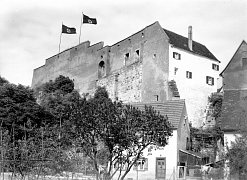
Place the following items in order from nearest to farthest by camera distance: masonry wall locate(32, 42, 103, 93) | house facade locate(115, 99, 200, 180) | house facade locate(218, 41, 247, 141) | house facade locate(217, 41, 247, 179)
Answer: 1. house facade locate(115, 99, 200, 180)
2. house facade locate(217, 41, 247, 179)
3. house facade locate(218, 41, 247, 141)
4. masonry wall locate(32, 42, 103, 93)

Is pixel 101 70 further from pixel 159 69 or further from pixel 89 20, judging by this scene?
pixel 159 69

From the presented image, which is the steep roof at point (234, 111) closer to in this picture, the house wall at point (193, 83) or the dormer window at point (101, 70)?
the house wall at point (193, 83)

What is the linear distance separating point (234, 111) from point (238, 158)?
1198 cm

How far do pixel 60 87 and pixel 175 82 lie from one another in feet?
67.4

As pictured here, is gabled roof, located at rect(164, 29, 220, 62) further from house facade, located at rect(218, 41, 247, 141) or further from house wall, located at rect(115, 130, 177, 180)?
house wall, located at rect(115, 130, 177, 180)

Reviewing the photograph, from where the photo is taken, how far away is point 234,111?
3431cm

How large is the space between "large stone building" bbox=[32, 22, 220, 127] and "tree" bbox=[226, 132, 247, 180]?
19823 mm

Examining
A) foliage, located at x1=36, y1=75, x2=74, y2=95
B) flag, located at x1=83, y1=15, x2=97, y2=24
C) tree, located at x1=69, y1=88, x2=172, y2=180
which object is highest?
flag, located at x1=83, y1=15, x2=97, y2=24

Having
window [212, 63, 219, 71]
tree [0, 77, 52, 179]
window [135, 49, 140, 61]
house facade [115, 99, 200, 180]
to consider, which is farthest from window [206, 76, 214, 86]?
tree [0, 77, 52, 179]

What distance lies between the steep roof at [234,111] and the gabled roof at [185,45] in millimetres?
9119

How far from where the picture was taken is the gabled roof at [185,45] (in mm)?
46272

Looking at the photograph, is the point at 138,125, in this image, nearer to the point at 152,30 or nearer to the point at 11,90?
the point at 11,90

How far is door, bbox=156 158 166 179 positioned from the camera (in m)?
31.8

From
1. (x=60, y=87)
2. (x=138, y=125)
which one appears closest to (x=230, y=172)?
(x=138, y=125)
